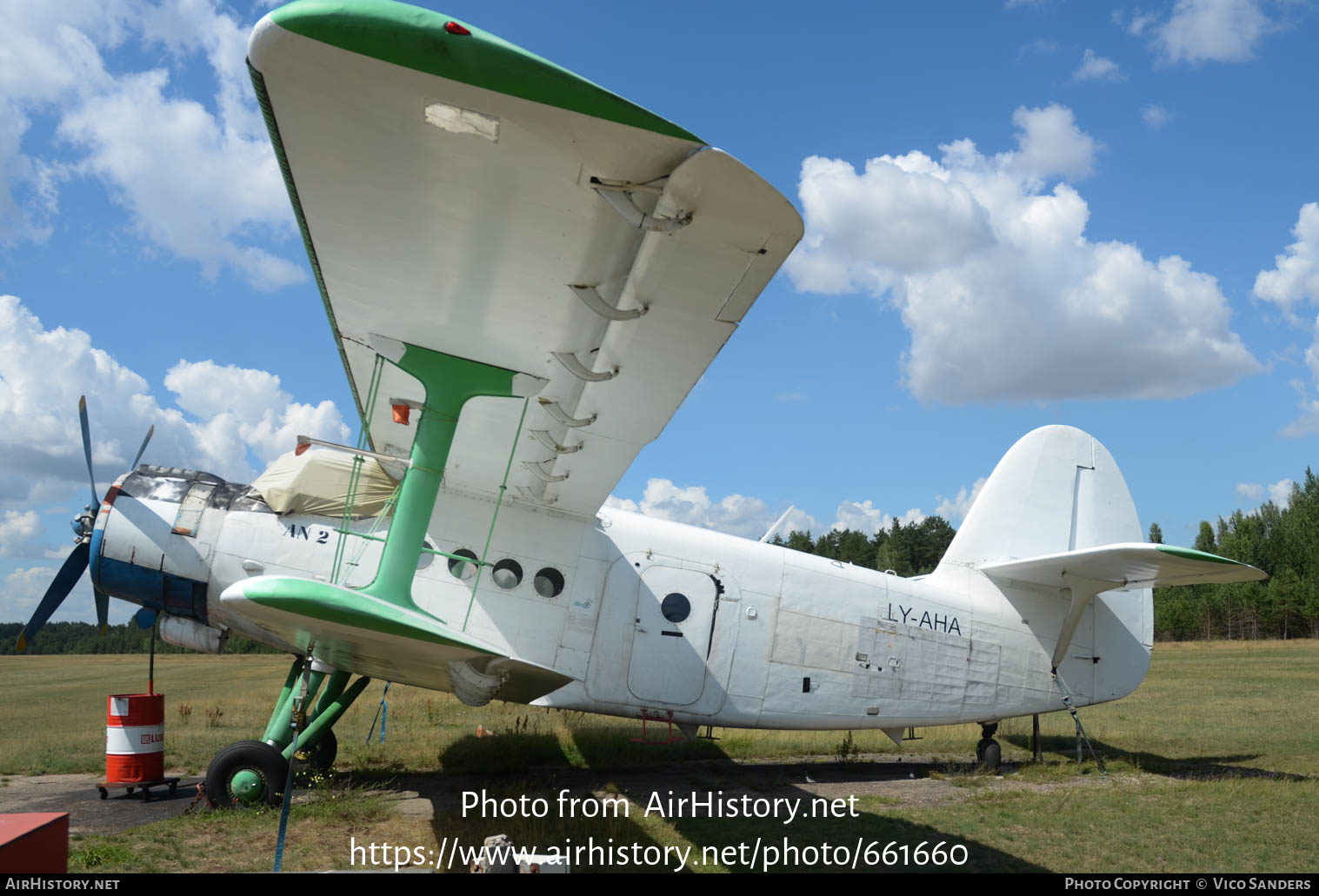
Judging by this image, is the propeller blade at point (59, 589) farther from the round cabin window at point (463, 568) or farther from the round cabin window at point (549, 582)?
the round cabin window at point (549, 582)

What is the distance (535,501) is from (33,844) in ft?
16.6

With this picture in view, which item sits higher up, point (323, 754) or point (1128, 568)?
point (1128, 568)

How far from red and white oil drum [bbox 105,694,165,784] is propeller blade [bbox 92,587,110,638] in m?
0.82

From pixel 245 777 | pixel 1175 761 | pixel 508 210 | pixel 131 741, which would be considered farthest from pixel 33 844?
pixel 1175 761

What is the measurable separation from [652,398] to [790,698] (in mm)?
4637

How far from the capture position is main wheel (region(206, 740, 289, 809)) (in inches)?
266

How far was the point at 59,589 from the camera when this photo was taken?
7934mm

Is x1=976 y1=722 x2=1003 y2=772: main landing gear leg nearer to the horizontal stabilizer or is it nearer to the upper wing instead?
the horizontal stabilizer

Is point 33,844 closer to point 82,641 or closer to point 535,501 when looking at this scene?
point 535,501

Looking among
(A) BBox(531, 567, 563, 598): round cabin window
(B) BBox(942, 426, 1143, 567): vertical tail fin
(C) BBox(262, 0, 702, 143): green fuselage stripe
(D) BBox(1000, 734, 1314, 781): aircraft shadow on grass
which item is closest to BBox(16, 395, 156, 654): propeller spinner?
(A) BBox(531, 567, 563, 598): round cabin window

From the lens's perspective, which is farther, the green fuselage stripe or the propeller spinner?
the propeller spinner

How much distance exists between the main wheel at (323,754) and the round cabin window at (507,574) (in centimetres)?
282
